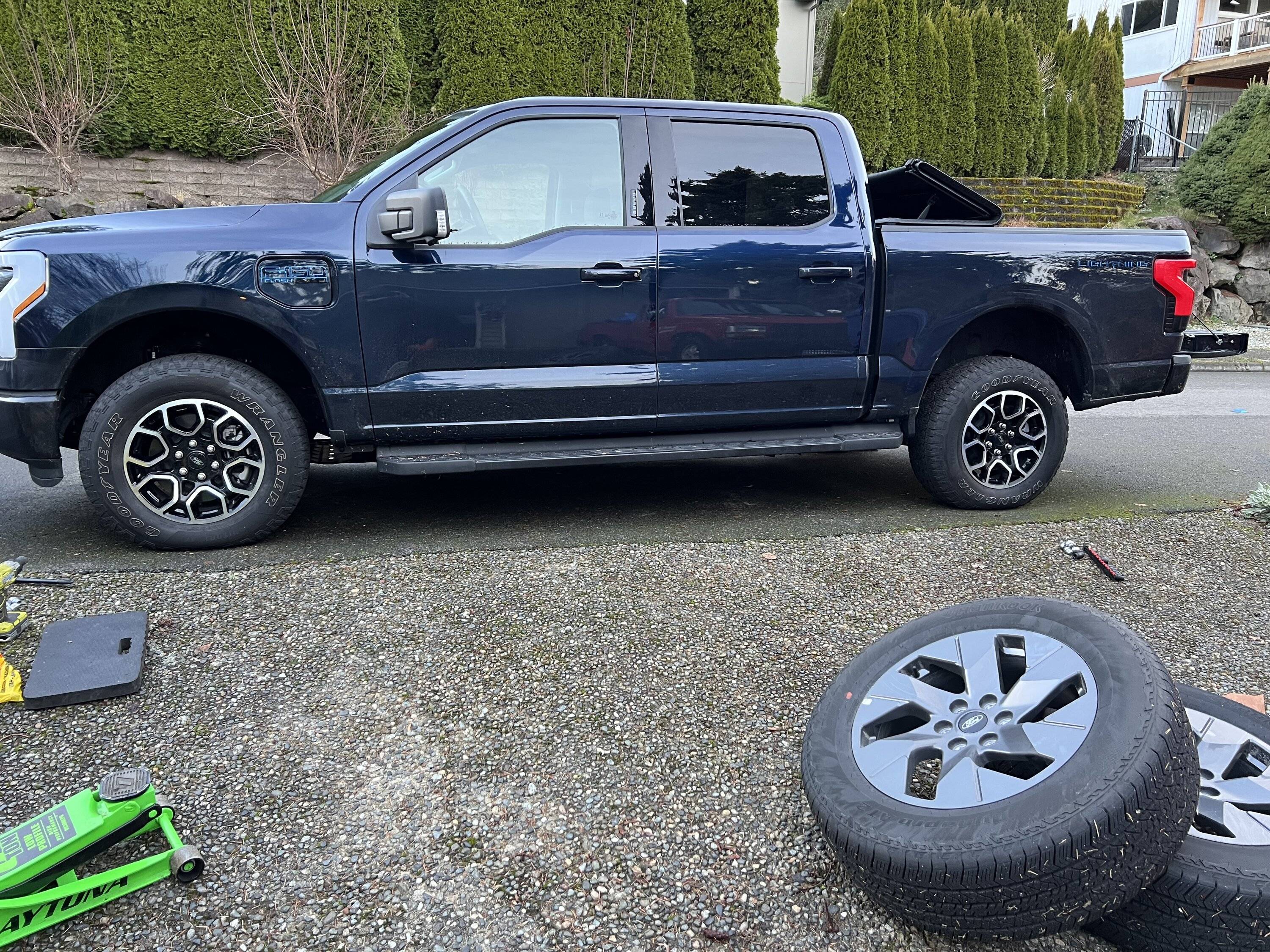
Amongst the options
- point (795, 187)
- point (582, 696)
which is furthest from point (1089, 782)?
point (795, 187)

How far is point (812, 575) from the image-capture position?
12.1 ft

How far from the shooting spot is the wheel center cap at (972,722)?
196cm

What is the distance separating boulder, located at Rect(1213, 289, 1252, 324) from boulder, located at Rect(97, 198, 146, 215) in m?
19.0

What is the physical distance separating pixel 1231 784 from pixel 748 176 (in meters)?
3.20

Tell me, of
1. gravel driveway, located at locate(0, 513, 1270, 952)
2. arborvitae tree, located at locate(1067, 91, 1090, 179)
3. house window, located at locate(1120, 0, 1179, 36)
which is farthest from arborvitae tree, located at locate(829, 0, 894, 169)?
house window, located at locate(1120, 0, 1179, 36)

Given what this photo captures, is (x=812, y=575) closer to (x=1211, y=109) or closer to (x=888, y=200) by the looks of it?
(x=888, y=200)

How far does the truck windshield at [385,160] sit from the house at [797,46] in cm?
2181

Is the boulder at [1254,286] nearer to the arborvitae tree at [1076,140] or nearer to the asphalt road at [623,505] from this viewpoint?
the arborvitae tree at [1076,140]

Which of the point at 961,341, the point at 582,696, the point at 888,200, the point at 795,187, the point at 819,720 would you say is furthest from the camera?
the point at 888,200

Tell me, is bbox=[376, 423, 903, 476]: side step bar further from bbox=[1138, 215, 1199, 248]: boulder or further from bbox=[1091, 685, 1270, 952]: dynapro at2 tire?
bbox=[1138, 215, 1199, 248]: boulder

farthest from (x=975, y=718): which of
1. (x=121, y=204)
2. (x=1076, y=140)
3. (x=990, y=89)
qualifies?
(x=1076, y=140)

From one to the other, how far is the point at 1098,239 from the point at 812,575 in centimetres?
244

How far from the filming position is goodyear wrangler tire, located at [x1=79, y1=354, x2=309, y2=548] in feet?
11.8

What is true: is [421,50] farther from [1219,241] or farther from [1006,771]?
[1219,241]
